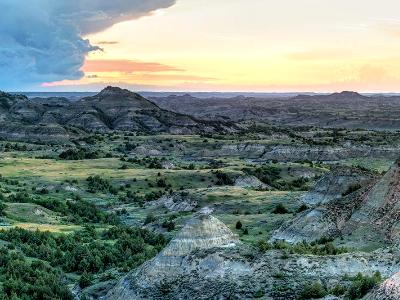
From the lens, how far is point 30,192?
298 feet

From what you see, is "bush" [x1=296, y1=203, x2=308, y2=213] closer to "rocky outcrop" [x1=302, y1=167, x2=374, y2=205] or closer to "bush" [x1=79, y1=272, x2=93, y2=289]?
"rocky outcrop" [x1=302, y1=167, x2=374, y2=205]

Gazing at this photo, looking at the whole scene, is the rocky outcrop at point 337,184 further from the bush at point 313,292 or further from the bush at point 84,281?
the bush at point 313,292

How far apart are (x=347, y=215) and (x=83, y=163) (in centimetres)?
8937

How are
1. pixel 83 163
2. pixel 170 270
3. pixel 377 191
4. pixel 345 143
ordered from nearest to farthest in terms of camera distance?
pixel 170 270, pixel 377 191, pixel 83 163, pixel 345 143

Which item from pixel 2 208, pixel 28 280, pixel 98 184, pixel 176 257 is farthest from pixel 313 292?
pixel 98 184

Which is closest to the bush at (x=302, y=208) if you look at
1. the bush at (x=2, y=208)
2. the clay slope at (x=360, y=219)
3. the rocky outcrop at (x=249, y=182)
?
the clay slope at (x=360, y=219)

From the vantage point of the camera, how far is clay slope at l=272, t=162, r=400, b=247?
137 ft

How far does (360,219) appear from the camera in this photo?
146 feet

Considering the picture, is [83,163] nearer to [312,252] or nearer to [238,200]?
[238,200]

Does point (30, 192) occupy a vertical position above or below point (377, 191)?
below

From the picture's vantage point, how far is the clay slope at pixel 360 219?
137ft

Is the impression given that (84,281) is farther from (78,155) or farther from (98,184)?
(78,155)

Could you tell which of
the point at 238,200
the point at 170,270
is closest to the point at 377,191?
the point at 170,270

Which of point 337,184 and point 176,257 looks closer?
point 176,257
